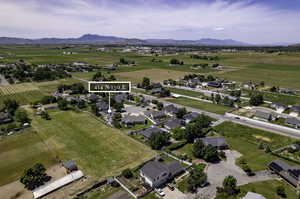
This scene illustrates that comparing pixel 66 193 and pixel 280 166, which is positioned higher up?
pixel 280 166

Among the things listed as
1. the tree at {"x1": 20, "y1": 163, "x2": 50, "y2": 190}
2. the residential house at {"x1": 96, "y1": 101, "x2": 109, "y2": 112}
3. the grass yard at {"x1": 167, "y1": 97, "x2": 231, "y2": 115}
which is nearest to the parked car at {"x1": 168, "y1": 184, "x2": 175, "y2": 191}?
the tree at {"x1": 20, "y1": 163, "x2": 50, "y2": 190}

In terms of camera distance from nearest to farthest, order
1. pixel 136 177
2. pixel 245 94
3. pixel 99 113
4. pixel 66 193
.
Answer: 1. pixel 66 193
2. pixel 136 177
3. pixel 99 113
4. pixel 245 94

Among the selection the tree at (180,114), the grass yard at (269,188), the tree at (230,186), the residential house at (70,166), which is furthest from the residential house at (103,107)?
the grass yard at (269,188)

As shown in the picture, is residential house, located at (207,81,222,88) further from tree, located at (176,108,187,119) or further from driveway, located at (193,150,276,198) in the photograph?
driveway, located at (193,150,276,198)

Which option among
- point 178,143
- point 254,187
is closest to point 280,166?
point 254,187

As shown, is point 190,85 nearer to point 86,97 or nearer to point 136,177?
point 86,97

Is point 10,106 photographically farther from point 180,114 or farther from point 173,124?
point 180,114

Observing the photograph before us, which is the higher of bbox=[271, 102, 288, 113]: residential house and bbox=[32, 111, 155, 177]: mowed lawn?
bbox=[271, 102, 288, 113]: residential house
